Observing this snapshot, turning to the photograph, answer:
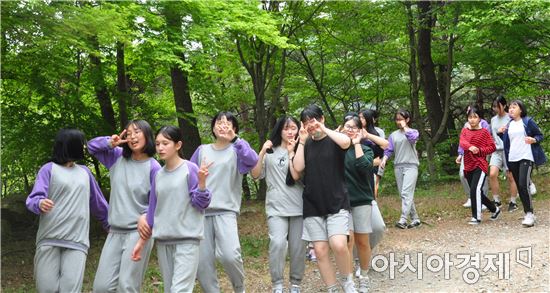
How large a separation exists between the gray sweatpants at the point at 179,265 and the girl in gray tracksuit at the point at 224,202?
23.4 inches

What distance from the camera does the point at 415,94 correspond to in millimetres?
15945

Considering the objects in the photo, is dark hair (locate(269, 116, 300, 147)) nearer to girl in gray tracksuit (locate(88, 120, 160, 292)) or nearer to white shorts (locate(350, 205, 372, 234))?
white shorts (locate(350, 205, 372, 234))

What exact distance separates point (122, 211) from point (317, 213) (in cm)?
199

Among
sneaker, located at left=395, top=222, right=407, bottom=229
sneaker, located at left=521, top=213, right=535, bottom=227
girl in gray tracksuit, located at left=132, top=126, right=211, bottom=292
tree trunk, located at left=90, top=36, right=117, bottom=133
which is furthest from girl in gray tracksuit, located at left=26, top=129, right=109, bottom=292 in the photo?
sneaker, located at left=521, top=213, right=535, bottom=227

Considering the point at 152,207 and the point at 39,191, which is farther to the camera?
the point at 152,207

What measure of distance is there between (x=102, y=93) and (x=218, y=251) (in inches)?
265

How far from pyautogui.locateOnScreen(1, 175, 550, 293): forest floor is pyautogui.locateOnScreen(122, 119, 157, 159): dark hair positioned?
2.56 metres

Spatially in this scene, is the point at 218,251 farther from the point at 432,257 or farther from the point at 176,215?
the point at 432,257

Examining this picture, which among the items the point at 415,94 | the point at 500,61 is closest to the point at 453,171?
the point at 415,94

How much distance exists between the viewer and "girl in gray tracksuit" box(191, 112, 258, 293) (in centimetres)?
537

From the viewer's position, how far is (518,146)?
847 centimetres

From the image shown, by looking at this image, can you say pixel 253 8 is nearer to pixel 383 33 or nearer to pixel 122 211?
pixel 122 211

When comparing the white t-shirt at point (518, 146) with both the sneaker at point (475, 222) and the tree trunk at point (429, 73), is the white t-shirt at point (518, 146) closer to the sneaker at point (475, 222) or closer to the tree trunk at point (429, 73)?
the sneaker at point (475, 222)

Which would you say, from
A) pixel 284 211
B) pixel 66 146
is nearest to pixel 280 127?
pixel 284 211
